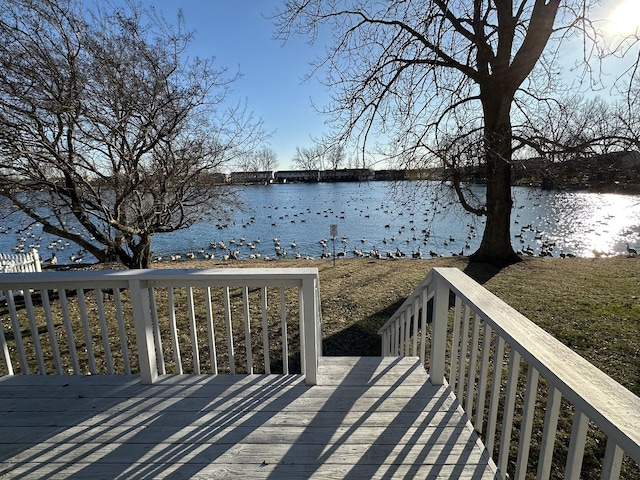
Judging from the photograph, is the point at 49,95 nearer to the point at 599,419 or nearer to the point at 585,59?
the point at 599,419

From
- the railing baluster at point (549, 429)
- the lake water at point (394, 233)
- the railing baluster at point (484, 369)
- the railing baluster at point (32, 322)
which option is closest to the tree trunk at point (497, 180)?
the lake water at point (394, 233)

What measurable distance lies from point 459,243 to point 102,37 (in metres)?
12.8

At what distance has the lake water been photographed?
12.0m

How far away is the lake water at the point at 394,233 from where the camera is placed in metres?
12.0

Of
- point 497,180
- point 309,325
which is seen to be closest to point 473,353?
point 309,325

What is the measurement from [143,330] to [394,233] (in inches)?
557

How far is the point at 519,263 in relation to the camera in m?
8.47

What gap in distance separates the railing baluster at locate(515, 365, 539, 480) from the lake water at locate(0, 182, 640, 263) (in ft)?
22.8

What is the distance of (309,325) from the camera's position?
2.27 meters

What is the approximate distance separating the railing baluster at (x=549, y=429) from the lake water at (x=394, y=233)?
706 centimetres

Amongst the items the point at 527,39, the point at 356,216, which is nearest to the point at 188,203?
the point at 527,39

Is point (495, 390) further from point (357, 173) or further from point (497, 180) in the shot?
point (497, 180)

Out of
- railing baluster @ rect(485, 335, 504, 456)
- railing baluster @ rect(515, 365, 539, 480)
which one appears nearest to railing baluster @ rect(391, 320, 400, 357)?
railing baluster @ rect(485, 335, 504, 456)

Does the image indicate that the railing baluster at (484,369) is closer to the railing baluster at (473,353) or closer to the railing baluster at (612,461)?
the railing baluster at (473,353)
